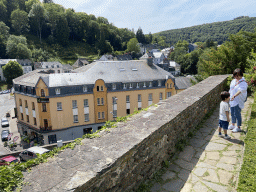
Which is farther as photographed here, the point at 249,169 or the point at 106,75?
the point at 106,75

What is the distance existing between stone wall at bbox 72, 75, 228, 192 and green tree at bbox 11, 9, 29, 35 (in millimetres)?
122347

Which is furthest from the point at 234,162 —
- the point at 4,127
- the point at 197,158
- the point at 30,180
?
the point at 4,127

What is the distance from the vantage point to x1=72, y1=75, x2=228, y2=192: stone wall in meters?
2.56

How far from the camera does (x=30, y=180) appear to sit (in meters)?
2.28

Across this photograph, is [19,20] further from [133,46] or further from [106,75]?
[106,75]

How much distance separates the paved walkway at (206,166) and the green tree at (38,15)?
11997 centimetres

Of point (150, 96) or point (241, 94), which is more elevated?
point (241, 94)

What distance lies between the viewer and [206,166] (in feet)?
13.8

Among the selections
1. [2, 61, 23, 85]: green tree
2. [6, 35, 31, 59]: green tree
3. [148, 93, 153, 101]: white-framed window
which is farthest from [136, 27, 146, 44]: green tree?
[148, 93, 153, 101]: white-framed window

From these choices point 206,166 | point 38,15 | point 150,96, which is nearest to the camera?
point 206,166

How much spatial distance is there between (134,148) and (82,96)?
28586mm

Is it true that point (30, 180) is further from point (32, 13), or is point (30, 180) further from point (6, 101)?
point (32, 13)

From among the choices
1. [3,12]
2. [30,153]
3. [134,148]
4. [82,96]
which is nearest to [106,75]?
[82,96]

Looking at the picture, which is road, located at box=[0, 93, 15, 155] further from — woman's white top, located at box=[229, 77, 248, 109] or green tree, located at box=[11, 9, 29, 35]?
green tree, located at box=[11, 9, 29, 35]
